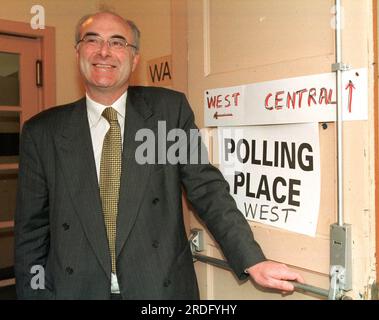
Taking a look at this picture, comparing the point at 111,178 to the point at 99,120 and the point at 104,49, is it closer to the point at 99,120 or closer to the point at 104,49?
the point at 99,120

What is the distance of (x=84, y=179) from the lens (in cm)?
128

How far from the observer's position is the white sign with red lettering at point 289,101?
1.04 m

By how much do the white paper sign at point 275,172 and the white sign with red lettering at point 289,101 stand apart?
33 millimetres

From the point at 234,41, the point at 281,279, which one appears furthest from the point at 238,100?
the point at 281,279

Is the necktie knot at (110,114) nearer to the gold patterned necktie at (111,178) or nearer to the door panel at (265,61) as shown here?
the gold patterned necktie at (111,178)

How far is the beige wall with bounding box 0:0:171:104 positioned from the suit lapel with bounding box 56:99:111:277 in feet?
2.33

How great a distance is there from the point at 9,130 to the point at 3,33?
1.70ft

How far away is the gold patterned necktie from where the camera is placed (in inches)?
50.0

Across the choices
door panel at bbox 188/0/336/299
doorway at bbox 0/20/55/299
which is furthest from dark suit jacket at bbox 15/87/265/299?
doorway at bbox 0/20/55/299

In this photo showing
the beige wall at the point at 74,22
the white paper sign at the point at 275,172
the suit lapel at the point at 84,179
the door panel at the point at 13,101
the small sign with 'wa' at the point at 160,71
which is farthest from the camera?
the door panel at the point at 13,101

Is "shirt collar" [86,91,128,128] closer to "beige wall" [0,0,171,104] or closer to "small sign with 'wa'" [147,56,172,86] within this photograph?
"small sign with 'wa'" [147,56,172,86]

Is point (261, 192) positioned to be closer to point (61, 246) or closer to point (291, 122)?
point (291, 122)

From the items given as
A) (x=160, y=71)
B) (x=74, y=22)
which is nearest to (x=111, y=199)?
(x=160, y=71)

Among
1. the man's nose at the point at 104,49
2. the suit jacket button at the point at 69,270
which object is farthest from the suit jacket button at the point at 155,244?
the man's nose at the point at 104,49
